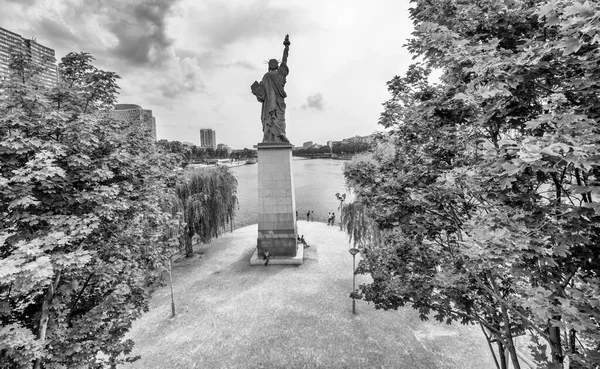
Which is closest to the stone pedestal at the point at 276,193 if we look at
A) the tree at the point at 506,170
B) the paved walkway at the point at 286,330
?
the paved walkway at the point at 286,330

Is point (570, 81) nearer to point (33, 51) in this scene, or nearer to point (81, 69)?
point (81, 69)

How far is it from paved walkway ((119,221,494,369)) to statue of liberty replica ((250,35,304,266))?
65.5 inches

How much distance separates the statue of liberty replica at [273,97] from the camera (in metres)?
15.3

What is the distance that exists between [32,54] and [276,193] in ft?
36.8

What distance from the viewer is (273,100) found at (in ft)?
50.1

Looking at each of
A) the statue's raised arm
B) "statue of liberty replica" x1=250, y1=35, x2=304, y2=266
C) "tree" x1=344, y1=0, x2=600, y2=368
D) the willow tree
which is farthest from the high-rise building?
the statue's raised arm

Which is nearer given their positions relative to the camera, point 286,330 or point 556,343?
point 556,343

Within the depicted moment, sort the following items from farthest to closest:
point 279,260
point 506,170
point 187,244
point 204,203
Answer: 1. point 204,203
2. point 187,244
3. point 279,260
4. point 506,170

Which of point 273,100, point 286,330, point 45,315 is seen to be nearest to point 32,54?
point 45,315

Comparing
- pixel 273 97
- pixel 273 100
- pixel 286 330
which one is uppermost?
pixel 273 97

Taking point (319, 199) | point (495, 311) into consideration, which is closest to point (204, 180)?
point (495, 311)

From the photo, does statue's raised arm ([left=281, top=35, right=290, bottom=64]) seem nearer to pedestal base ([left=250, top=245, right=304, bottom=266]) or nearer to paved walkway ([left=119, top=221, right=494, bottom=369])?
pedestal base ([left=250, top=245, right=304, bottom=266])

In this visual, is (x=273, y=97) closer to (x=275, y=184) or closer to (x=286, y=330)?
(x=275, y=184)

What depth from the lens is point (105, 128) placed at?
5238 mm
